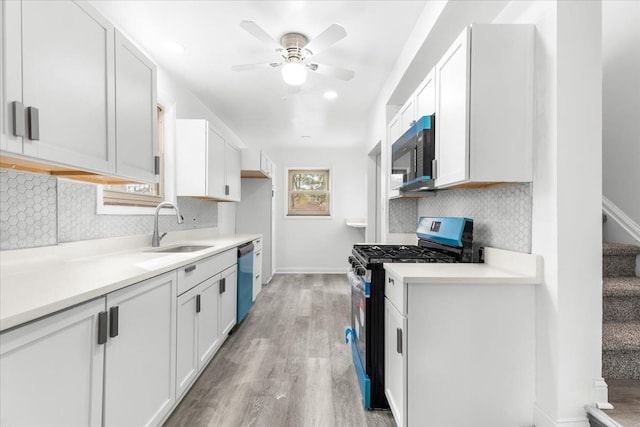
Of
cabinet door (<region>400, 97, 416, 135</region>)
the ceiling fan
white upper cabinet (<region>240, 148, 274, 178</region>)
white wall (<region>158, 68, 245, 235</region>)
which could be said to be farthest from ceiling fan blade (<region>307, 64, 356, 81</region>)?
white upper cabinet (<region>240, 148, 274, 178</region>)

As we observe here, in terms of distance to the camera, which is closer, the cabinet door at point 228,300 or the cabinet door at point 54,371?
the cabinet door at point 54,371

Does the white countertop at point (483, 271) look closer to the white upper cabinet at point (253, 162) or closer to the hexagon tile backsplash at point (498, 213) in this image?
the hexagon tile backsplash at point (498, 213)

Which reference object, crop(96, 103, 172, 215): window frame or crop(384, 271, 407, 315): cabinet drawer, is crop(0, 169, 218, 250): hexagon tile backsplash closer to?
crop(96, 103, 172, 215): window frame

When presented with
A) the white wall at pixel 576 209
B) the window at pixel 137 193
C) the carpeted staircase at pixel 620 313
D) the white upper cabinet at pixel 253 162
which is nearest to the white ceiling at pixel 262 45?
the white upper cabinet at pixel 253 162

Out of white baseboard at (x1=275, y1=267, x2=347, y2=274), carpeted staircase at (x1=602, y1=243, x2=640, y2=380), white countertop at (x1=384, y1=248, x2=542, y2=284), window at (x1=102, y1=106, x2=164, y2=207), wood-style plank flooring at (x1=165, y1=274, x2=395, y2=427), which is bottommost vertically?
wood-style plank flooring at (x1=165, y1=274, x2=395, y2=427)

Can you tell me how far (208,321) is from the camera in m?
2.38

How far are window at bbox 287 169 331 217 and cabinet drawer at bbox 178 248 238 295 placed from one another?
3.40m

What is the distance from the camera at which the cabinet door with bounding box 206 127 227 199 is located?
3154mm

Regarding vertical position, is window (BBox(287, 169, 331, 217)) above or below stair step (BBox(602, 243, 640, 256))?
above

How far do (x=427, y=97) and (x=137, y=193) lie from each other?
2390 mm

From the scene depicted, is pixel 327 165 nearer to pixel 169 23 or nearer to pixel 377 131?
pixel 377 131

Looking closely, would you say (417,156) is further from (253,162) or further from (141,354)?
(253,162)

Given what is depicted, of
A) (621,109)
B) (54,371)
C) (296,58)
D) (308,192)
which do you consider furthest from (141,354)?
(308,192)

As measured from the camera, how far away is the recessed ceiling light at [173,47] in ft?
8.38
